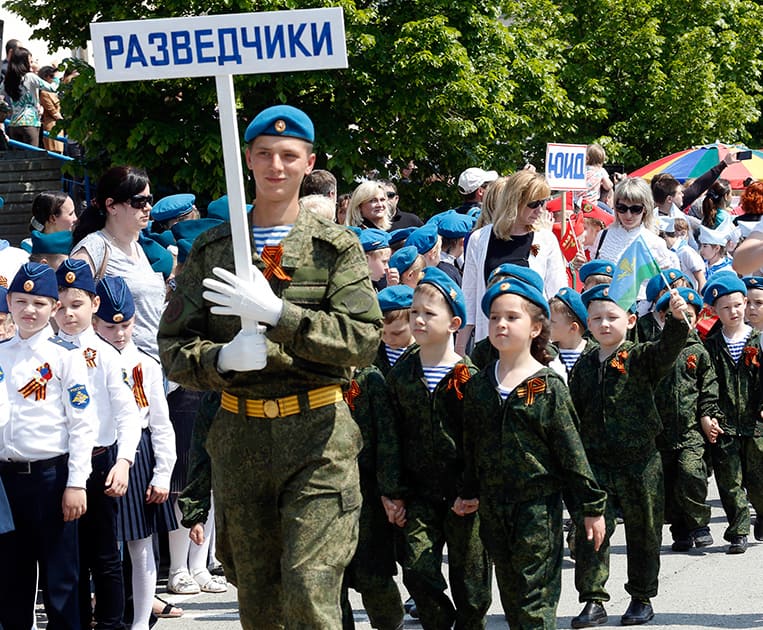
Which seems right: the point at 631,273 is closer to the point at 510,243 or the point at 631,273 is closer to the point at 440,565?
the point at 510,243

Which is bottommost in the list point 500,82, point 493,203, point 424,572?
point 424,572

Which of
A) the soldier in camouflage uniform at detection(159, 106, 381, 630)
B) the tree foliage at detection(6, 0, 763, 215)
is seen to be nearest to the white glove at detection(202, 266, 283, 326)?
the soldier in camouflage uniform at detection(159, 106, 381, 630)

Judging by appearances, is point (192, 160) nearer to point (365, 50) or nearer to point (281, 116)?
point (365, 50)

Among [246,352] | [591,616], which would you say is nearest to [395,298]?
[591,616]

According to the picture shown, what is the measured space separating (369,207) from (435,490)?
155 inches

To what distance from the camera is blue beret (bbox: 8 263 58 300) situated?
6.62 m

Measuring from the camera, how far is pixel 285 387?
494 centimetres

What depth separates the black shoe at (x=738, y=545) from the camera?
8891 millimetres

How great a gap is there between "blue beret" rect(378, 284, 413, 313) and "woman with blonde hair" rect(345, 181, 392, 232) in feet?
9.61

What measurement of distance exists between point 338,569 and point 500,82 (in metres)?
15.1

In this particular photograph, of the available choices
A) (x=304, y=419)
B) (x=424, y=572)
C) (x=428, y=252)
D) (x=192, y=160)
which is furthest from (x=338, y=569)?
(x=192, y=160)

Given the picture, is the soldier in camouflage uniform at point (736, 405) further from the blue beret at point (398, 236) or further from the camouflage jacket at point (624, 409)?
the blue beret at point (398, 236)

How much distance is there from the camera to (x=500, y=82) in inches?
764

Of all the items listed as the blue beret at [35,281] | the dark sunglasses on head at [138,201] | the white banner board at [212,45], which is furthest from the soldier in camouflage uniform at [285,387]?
the dark sunglasses on head at [138,201]
